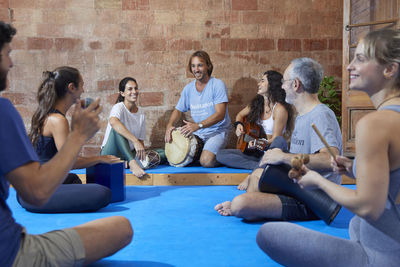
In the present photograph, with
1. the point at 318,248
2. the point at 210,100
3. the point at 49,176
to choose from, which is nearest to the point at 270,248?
the point at 318,248

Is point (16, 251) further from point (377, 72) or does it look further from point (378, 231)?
point (377, 72)

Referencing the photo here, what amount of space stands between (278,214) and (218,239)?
52cm

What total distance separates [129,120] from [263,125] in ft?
5.73

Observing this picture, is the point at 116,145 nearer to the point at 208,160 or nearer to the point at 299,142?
the point at 208,160

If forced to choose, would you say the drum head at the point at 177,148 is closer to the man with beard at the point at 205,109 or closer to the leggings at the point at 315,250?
the man with beard at the point at 205,109

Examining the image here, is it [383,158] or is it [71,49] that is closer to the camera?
[383,158]

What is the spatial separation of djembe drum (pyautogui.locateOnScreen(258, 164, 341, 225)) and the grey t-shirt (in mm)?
155

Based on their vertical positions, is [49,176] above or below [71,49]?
below

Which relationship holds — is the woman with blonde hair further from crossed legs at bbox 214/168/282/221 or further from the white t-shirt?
the white t-shirt

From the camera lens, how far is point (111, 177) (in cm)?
345

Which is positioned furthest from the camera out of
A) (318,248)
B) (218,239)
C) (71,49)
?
(71,49)

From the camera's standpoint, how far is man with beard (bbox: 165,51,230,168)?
5284 mm

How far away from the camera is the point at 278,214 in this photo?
2764 mm

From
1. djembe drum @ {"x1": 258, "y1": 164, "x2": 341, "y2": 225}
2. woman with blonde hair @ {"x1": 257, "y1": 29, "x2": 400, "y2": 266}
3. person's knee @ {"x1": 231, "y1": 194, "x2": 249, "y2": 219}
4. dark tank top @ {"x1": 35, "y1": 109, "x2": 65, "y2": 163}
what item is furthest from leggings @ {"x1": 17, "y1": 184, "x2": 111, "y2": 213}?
woman with blonde hair @ {"x1": 257, "y1": 29, "x2": 400, "y2": 266}
